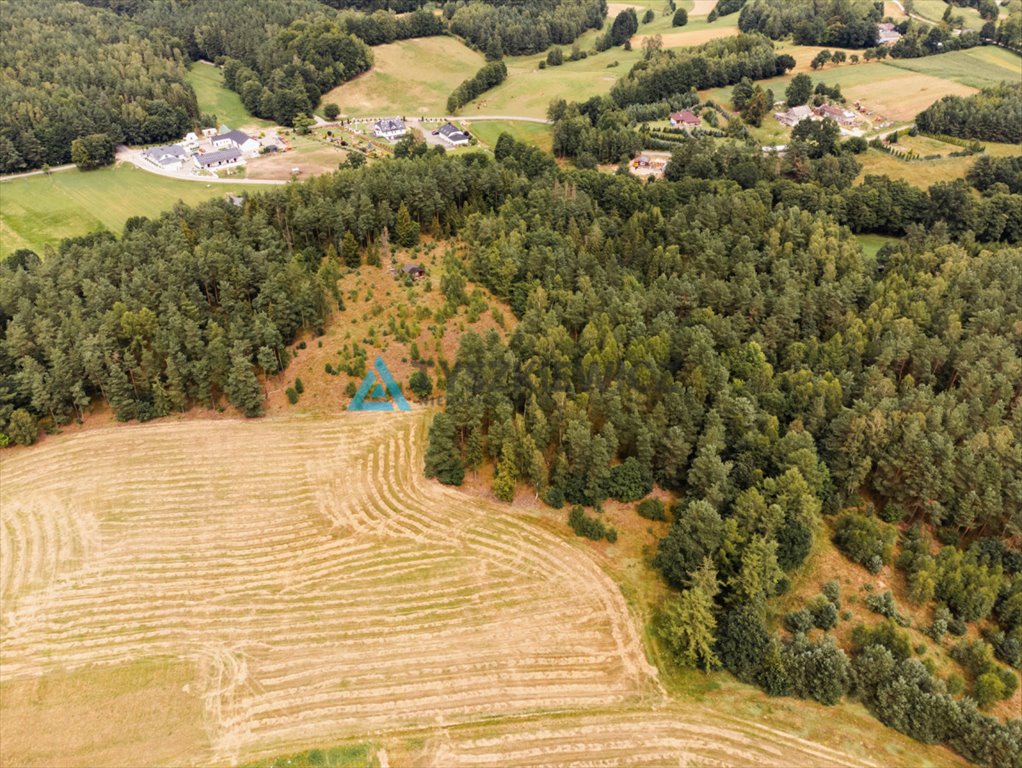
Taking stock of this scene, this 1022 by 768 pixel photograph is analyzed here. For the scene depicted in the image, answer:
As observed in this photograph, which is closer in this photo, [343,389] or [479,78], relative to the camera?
[343,389]

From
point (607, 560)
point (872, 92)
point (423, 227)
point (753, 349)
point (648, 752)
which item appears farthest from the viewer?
point (872, 92)

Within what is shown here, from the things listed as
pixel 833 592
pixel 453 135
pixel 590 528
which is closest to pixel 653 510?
pixel 590 528

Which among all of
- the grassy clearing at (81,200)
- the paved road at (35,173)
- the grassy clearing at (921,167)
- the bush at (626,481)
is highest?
the grassy clearing at (921,167)

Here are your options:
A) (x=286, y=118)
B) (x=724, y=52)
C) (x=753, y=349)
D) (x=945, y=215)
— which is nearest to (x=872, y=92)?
(x=724, y=52)

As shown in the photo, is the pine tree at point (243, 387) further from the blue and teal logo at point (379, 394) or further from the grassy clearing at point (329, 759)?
the grassy clearing at point (329, 759)

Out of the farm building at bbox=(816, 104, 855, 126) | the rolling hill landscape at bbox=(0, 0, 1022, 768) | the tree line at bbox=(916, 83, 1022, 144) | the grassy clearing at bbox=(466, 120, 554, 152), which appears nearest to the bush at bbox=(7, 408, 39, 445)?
the rolling hill landscape at bbox=(0, 0, 1022, 768)

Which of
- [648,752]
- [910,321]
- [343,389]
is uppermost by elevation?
[910,321]

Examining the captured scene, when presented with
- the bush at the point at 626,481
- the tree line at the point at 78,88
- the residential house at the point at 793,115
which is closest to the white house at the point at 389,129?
the tree line at the point at 78,88

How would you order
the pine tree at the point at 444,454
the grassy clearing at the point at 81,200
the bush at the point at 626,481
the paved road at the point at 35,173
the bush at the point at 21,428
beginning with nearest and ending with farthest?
the bush at the point at 626,481
the pine tree at the point at 444,454
the bush at the point at 21,428
the grassy clearing at the point at 81,200
the paved road at the point at 35,173

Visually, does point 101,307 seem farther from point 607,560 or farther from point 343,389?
point 607,560
